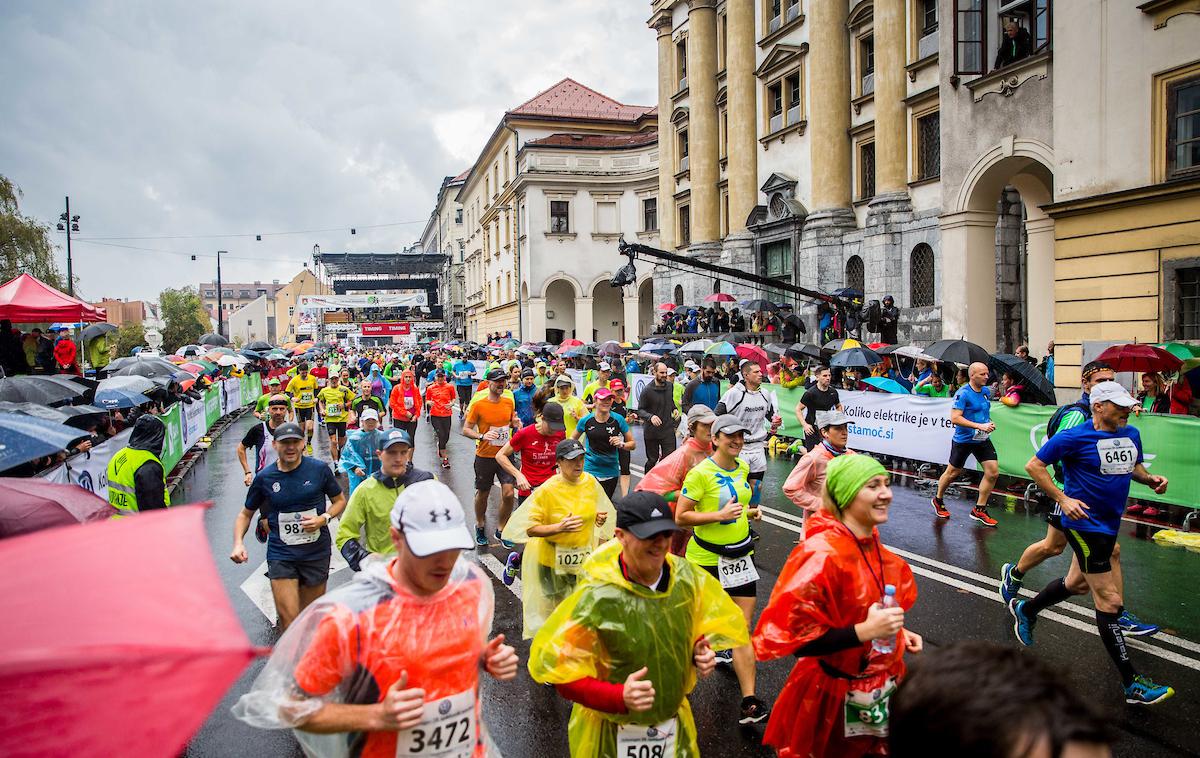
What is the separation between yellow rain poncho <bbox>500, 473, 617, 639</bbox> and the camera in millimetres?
5445

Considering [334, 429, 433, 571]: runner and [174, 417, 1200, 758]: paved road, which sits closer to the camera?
[174, 417, 1200, 758]: paved road

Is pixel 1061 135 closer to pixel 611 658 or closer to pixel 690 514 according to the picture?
pixel 690 514

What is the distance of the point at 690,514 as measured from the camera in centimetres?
523

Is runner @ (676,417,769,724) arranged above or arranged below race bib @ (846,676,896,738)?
above

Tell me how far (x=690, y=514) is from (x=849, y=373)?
12.3 meters

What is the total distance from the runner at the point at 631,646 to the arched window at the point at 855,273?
2478cm

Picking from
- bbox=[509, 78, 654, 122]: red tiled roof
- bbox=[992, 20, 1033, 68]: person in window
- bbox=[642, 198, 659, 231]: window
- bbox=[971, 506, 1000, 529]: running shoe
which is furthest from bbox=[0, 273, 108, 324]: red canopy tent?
bbox=[509, 78, 654, 122]: red tiled roof

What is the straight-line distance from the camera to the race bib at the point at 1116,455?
5426mm

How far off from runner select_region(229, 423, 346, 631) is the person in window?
60.0ft

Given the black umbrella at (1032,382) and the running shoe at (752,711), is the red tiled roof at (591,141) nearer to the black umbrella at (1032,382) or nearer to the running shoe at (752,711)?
the black umbrella at (1032,382)

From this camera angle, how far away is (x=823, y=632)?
127 inches

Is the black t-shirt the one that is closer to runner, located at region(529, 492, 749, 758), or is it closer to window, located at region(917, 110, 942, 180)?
runner, located at region(529, 492, 749, 758)

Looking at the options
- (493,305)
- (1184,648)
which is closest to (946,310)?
(1184,648)

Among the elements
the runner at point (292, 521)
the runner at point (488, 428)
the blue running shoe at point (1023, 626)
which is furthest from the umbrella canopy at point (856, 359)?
the runner at point (292, 521)
